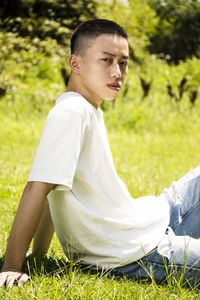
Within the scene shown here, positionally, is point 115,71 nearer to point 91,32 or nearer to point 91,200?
point 91,32

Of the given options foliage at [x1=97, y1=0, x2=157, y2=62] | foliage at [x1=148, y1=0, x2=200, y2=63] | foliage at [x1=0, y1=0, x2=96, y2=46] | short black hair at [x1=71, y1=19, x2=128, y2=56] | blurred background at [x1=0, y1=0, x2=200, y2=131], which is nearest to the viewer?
short black hair at [x1=71, y1=19, x2=128, y2=56]

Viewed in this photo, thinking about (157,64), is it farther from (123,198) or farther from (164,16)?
(123,198)

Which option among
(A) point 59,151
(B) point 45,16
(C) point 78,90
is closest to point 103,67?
(C) point 78,90

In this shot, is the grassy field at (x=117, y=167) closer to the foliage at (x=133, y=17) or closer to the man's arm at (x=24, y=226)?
the man's arm at (x=24, y=226)

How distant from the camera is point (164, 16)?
520 inches

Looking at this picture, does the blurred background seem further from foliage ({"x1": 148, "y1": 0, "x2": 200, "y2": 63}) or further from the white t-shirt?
the white t-shirt

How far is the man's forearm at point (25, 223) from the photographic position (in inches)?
63.1

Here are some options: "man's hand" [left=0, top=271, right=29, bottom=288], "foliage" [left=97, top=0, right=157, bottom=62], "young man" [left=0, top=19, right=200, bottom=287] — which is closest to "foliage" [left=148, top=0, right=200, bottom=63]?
"foliage" [left=97, top=0, right=157, bottom=62]

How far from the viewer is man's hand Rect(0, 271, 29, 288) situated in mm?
1592

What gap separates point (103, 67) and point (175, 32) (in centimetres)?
1293

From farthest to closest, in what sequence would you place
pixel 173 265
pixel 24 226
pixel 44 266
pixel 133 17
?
pixel 133 17
pixel 44 266
pixel 173 265
pixel 24 226

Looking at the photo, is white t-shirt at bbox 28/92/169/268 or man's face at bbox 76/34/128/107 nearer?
white t-shirt at bbox 28/92/169/268

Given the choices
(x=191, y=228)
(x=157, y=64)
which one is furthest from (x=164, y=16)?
(x=191, y=228)

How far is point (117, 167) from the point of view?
18.3 feet
